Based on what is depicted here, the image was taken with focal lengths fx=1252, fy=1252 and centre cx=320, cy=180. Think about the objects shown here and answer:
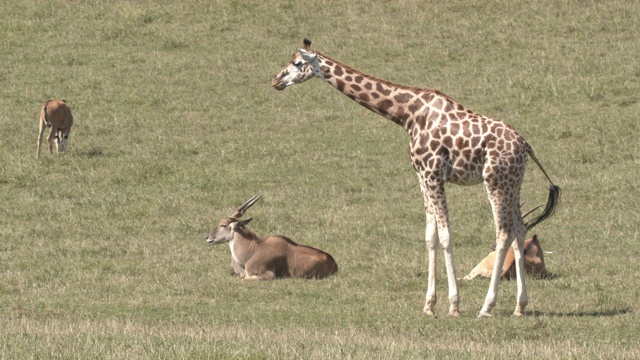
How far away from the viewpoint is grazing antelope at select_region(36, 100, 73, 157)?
23.6 meters

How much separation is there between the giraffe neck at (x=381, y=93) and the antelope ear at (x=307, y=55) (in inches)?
4.4

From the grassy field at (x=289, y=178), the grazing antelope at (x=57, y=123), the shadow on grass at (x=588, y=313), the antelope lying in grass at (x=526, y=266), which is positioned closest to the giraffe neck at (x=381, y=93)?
the grassy field at (x=289, y=178)

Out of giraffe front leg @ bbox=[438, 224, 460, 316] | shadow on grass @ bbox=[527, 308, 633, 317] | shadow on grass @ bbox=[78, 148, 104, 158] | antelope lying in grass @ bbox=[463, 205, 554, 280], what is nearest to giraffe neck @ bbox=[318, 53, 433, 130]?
giraffe front leg @ bbox=[438, 224, 460, 316]

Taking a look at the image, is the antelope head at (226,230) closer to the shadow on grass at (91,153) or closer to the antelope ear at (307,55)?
the antelope ear at (307,55)

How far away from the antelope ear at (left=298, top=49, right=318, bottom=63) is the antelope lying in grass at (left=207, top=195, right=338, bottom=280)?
8.64 feet

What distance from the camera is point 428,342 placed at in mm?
10844

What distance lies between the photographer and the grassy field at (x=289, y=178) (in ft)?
38.0

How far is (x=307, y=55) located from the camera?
13484 millimetres

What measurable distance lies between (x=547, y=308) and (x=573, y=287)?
1.14 metres

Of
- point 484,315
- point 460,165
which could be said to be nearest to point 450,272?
point 484,315

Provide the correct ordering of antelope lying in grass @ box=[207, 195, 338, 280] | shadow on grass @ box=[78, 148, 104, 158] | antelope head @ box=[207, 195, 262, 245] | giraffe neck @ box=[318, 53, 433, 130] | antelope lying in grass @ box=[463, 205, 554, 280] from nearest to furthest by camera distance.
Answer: giraffe neck @ box=[318, 53, 433, 130]
antelope lying in grass @ box=[463, 205, 554, 280]
antelope lying in grass @ box=[207, 195, 338, 280]
antelope head @ box=[207, 195, 262, 245]
shadow on grass @ box=[78, 148, 104, 158]

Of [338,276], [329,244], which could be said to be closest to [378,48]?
[329,244]

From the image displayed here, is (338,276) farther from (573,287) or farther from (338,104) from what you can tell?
(338,104)

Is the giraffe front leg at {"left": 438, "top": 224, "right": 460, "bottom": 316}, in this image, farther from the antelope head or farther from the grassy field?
the antelope head
